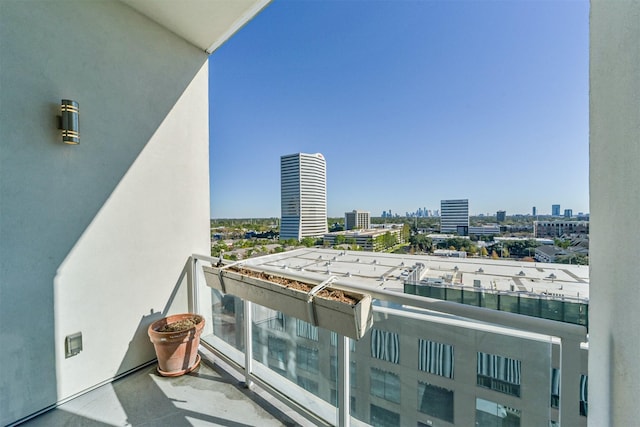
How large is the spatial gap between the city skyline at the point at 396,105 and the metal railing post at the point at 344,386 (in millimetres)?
1531

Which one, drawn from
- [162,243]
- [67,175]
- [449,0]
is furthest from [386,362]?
[449,0]

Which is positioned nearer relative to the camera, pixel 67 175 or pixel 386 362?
pixel 386 362

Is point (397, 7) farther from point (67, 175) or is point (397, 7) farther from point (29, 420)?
point (29, 420)

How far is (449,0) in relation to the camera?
2506mm

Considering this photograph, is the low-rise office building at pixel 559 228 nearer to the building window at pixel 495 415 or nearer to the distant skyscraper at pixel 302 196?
the building window at pixel 495 415

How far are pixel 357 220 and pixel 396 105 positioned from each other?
6.16 feet

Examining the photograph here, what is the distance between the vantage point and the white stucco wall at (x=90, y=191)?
1629mm

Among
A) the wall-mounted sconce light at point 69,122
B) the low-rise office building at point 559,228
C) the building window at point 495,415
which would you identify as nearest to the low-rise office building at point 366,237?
the low-rise office building at point 559,228

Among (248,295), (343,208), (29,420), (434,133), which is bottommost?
(29,420)

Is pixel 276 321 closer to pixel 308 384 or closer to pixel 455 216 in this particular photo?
pixel 308 384

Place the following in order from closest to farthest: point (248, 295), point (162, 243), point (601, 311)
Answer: point (601, 311), point (248, 295), point (162, 243)

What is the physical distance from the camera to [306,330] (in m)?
1.68

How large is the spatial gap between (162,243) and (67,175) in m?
0.85

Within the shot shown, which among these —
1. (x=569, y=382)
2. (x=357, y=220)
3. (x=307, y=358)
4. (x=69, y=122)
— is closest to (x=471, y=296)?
(x=569, y=382)
